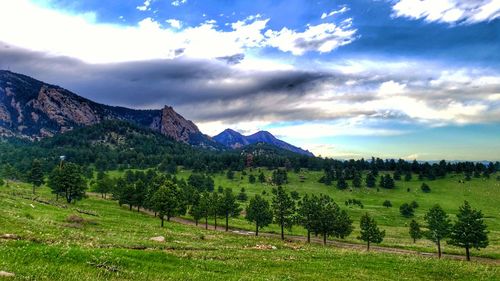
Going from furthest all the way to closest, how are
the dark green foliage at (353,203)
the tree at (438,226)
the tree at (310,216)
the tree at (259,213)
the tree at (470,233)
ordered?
the dark green foliage at (353,203) → the tree at (259,213) → the tree at (310,216) → the tree at (438,226) → the tree at (470,233)

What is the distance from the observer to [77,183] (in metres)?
111

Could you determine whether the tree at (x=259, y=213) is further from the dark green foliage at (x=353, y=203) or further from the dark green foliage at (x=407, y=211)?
the dark green foliage at (x=353, y=203)

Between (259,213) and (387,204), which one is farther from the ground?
(259,213)

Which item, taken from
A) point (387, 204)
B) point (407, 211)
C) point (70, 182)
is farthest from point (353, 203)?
point (70, 182)

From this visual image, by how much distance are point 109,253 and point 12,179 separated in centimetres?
20093

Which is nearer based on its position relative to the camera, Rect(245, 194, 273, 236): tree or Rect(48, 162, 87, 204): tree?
Rect(245, 194, 273, 236): tree

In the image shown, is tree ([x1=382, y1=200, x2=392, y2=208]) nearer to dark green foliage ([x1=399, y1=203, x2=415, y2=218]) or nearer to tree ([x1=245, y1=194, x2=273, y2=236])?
dark green foliage ([x1=399, y1=203, x2=415, y2=218])

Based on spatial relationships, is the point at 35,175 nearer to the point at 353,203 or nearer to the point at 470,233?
the point at 470,233

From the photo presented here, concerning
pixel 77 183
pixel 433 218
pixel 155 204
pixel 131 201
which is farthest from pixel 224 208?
pixel 433 218

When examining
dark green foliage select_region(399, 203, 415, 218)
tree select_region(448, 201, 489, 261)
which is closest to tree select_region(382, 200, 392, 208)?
dark green foliage select_region(399, 203, 415, 218)

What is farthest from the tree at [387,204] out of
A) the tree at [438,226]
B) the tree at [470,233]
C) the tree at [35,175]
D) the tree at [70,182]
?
the tree at [35,175]

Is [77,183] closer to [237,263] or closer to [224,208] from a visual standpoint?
[224,208]

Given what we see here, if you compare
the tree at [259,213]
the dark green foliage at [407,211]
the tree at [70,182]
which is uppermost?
the tree at [70,182]

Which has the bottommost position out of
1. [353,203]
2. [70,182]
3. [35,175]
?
[353,203]
